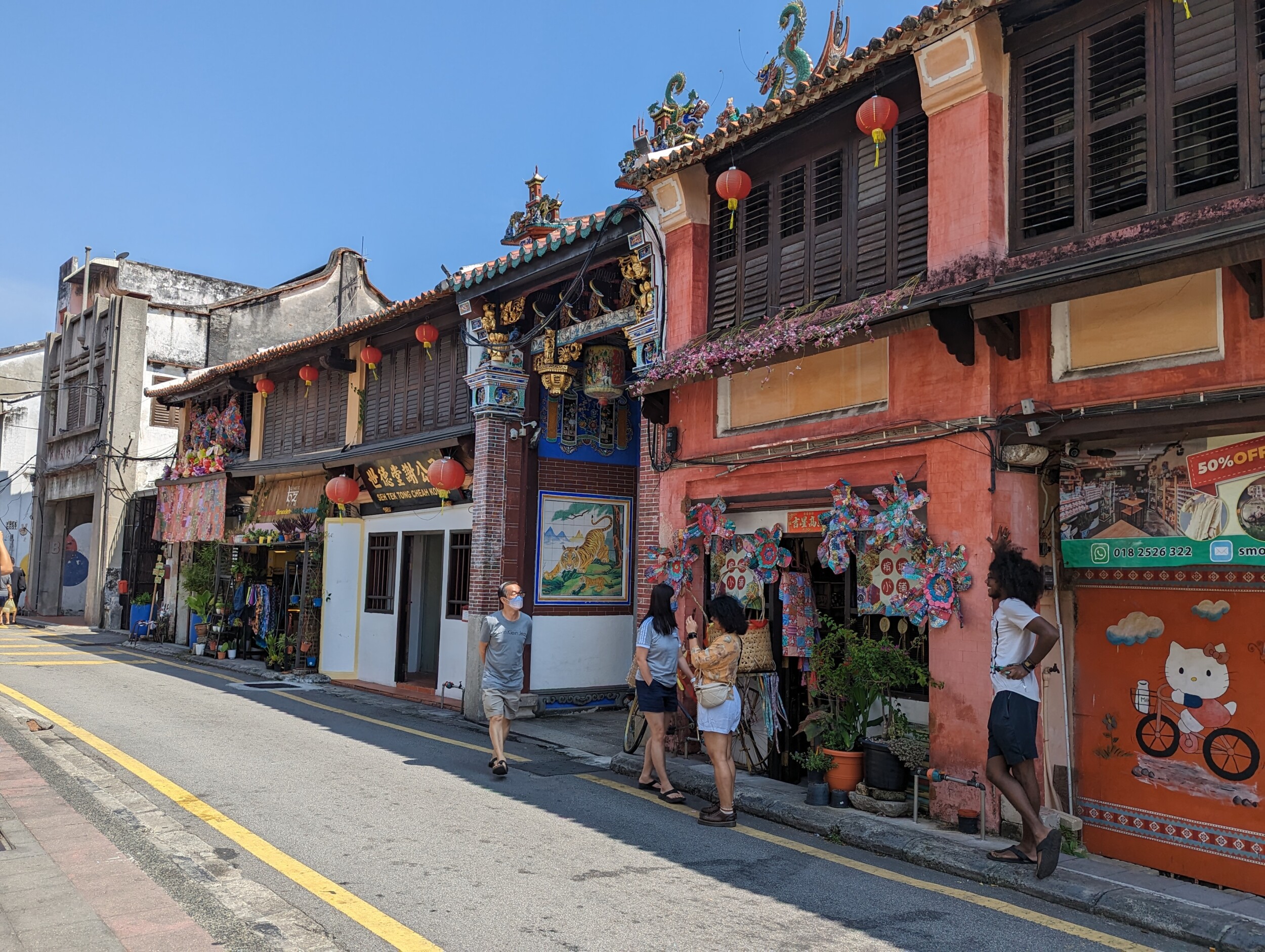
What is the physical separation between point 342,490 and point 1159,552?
44.1 ft

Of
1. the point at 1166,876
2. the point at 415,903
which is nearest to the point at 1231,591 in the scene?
the point at 1166,876

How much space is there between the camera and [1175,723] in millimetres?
6473

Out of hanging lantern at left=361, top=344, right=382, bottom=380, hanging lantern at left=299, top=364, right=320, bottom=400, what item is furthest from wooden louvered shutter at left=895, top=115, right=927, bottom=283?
hanging lantern at left=299, top=364, right=320, bottom=400

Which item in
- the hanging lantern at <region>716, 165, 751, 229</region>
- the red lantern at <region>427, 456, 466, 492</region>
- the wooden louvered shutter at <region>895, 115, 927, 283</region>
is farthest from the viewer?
the red lantern at <region>427, 456, 466, 492</region>

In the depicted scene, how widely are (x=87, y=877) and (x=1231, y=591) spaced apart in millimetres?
7376

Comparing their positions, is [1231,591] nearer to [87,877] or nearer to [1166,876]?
[1166,876]

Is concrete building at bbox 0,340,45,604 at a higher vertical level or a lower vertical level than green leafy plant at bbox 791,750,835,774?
higher

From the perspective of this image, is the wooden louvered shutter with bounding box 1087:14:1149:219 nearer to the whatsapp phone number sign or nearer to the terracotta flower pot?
the whatsapp phone number sign

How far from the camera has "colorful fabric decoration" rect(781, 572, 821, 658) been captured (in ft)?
30.2

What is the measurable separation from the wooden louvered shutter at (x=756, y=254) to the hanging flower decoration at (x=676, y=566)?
251 centimetres

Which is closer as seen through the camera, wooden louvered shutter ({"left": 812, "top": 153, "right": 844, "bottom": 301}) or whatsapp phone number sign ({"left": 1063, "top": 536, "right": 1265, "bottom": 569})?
whatsapp phone number sign ({"left": 1063, "top": 536, "right": 1265, "bottom": 569})

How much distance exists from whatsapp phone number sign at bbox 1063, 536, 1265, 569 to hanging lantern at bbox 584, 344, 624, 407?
7.77 metres

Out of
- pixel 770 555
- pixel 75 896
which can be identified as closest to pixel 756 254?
pixel 770 555

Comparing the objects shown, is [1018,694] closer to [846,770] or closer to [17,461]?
[846,770]
